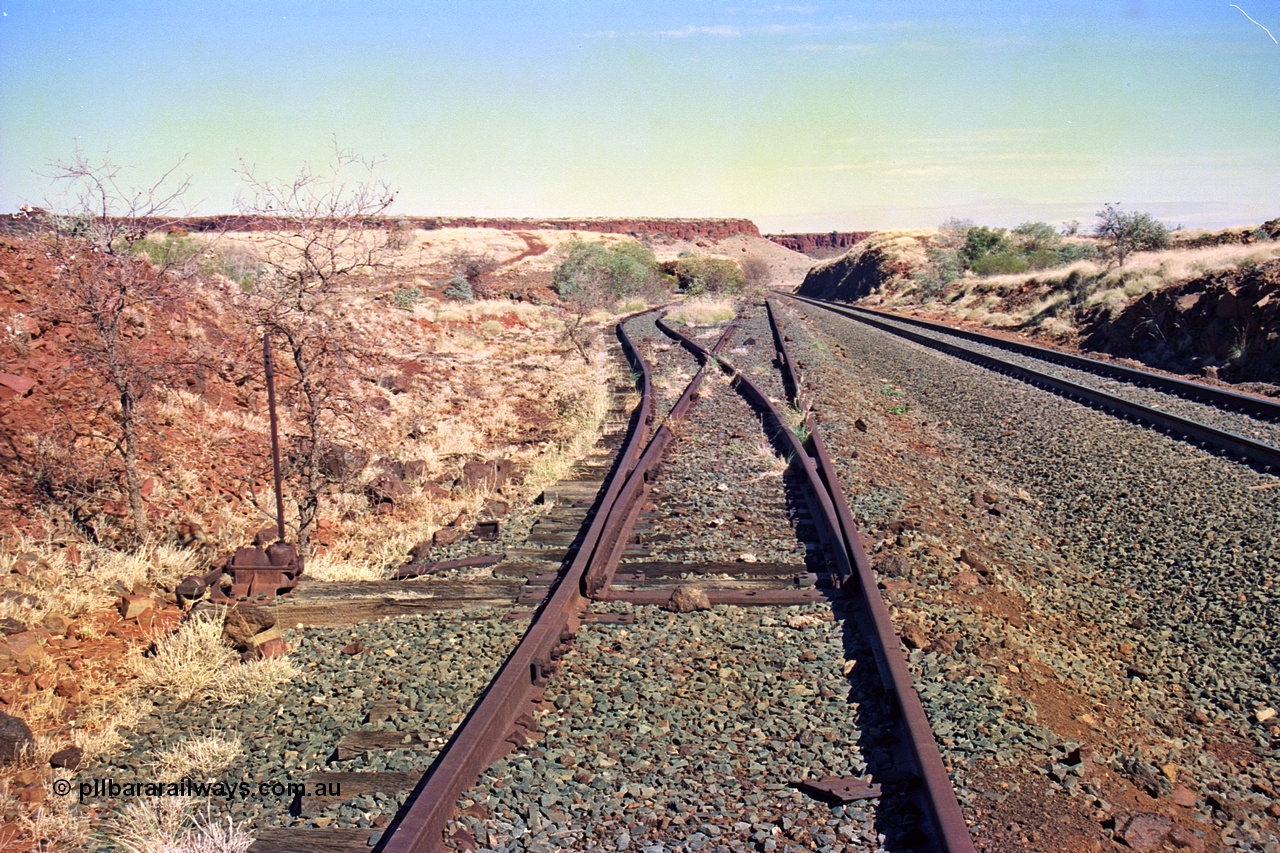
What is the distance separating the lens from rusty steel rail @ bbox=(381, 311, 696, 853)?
11.2 feet

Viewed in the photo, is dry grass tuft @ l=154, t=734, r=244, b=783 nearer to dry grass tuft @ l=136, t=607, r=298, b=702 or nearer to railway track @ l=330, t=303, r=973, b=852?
dry grass tuft @ l=136, t=607, r=298, b=702

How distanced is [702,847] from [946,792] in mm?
911

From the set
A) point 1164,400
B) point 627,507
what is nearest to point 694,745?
point 627,507

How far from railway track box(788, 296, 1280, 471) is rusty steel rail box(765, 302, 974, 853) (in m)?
5.58

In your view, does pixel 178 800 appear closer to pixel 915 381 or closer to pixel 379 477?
pixel 379 477

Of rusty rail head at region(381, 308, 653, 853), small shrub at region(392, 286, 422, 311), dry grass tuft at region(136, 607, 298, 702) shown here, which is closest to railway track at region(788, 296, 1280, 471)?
rusty rail head at region(381, 308, 653, 853)

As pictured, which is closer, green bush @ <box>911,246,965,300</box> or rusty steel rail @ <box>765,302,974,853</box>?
rusty steel rail @ <box>765,302,974,853</box>

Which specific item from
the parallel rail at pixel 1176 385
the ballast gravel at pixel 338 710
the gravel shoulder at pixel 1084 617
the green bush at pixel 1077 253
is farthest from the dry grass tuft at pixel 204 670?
the green bush at pixel 1077 253

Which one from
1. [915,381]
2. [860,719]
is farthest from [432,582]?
[915,381]

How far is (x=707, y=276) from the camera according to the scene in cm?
5334

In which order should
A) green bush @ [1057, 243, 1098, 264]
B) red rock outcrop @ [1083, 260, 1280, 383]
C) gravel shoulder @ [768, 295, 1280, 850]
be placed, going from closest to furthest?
gravel shoulder @ [768, 295, 1280, 850]
red rock outcrop @ [1083, 260, 1280, 383]
green bush @ [1057, 243, 1098, 264]

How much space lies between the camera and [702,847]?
345cm

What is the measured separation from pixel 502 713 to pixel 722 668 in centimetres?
126

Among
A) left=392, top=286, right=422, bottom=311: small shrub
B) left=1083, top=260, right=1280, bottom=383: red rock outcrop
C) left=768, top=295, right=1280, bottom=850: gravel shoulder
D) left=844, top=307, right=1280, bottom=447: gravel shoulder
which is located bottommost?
left=768, top=295, right=1280, bottom=850: gravel shoulder
